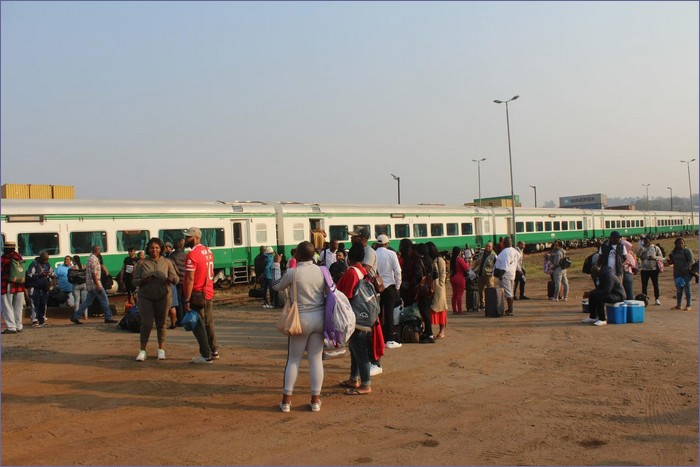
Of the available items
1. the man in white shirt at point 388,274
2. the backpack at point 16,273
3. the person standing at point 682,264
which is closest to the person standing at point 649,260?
the person standing at point 682,264

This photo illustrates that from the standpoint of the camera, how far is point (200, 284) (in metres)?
8.34

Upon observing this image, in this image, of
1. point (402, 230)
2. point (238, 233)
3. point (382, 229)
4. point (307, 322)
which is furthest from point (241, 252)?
point (307, 322)

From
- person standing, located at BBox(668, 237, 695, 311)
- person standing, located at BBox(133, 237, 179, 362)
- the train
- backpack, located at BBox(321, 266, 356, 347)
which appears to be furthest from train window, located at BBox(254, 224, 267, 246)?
backpack, located at BBox(321, 266, 356, 347)

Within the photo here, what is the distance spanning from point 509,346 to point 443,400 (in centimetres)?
365

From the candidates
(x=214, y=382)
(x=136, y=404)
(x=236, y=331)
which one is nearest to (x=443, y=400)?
(x=214, y=382)

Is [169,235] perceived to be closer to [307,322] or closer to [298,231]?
[298,231]

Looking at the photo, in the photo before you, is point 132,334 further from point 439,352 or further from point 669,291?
point 669,291

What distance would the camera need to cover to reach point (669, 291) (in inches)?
746

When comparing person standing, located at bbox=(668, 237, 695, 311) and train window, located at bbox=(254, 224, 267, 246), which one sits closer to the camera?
person standing, located at bbox=(668, 237, 695, 311)

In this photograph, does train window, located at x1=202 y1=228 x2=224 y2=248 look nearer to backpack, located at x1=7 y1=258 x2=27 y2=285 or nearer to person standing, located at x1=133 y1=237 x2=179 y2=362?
backpack, located at x1=7 y1=258 x2=27 y2=285

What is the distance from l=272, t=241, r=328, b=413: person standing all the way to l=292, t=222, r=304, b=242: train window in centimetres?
1900

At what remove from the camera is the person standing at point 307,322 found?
6.37 meters

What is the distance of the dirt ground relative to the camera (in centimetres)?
530

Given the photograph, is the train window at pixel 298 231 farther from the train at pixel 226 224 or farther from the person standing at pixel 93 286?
the person standing at pixel 93 286
